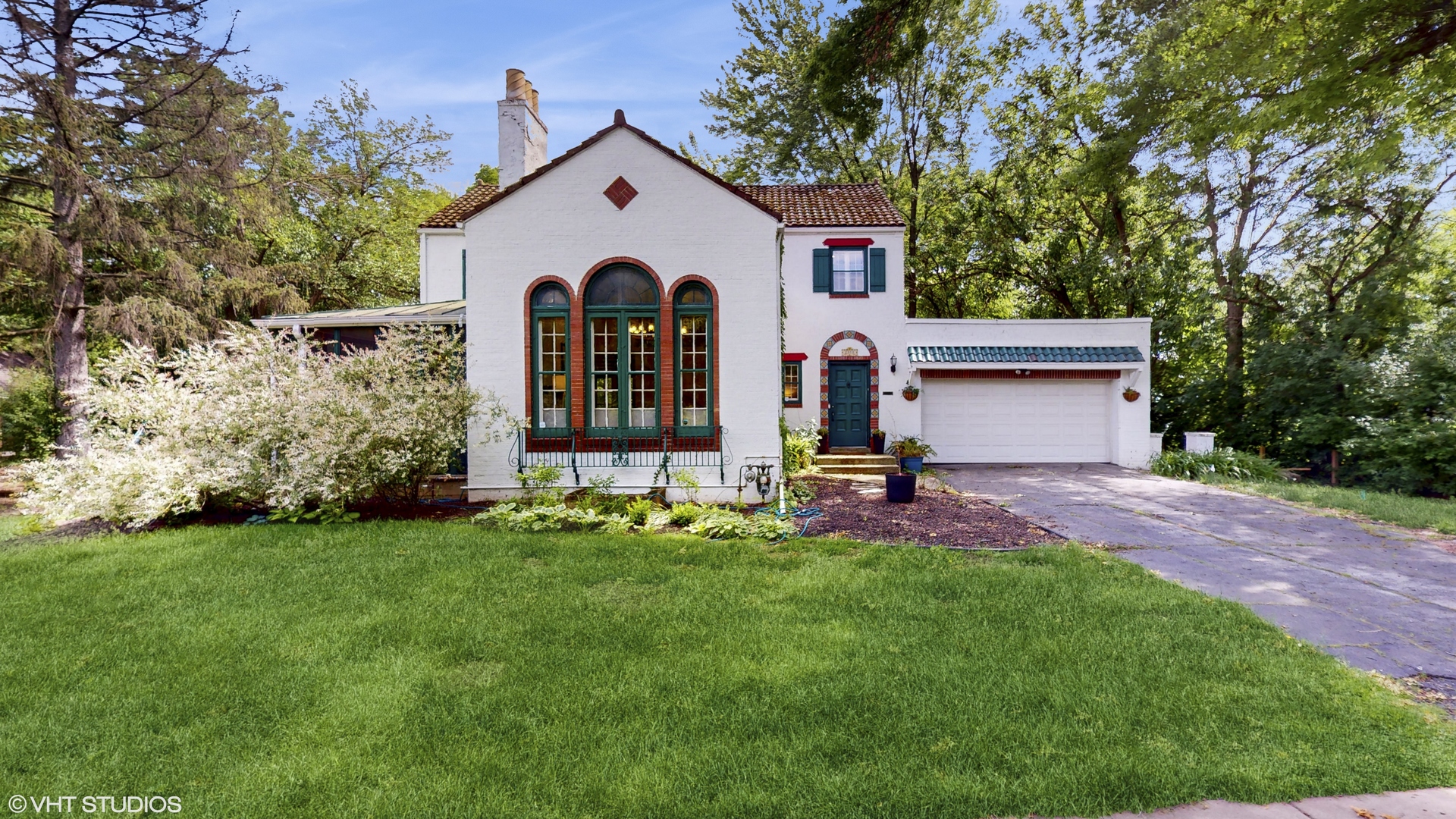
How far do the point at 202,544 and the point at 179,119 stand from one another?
1189 centimetres

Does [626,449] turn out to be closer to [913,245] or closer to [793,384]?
[793,384]

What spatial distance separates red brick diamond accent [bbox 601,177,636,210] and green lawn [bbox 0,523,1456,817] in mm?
5879

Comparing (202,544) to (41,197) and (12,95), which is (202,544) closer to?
(12,95)

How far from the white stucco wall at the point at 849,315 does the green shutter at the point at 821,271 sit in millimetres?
90

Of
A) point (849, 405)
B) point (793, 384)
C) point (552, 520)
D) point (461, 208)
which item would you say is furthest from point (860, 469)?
point (461, 208)

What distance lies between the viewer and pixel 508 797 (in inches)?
107

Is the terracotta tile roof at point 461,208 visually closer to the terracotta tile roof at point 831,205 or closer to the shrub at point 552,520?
the terracotta tile roof at point 831,205

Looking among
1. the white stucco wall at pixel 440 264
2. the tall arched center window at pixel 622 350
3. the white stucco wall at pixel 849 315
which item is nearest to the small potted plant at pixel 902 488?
the tall arched center window at pixel 622 350

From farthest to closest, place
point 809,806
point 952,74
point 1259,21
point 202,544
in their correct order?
point 952,74 < point 1259,21 < point 202,544 < point 809,806

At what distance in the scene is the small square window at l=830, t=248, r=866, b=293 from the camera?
15.3 meters

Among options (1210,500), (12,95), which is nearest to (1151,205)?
(1210,500)

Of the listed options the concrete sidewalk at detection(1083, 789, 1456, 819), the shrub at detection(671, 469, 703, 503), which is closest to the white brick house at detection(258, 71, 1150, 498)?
the shrub at detection(671, 469, 703, 503)

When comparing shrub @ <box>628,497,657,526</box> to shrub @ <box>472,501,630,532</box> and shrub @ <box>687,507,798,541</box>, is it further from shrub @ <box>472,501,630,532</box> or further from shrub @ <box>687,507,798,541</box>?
shrub @ <box>687,507,798,541</box>

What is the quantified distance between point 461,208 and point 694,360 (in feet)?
27.8
